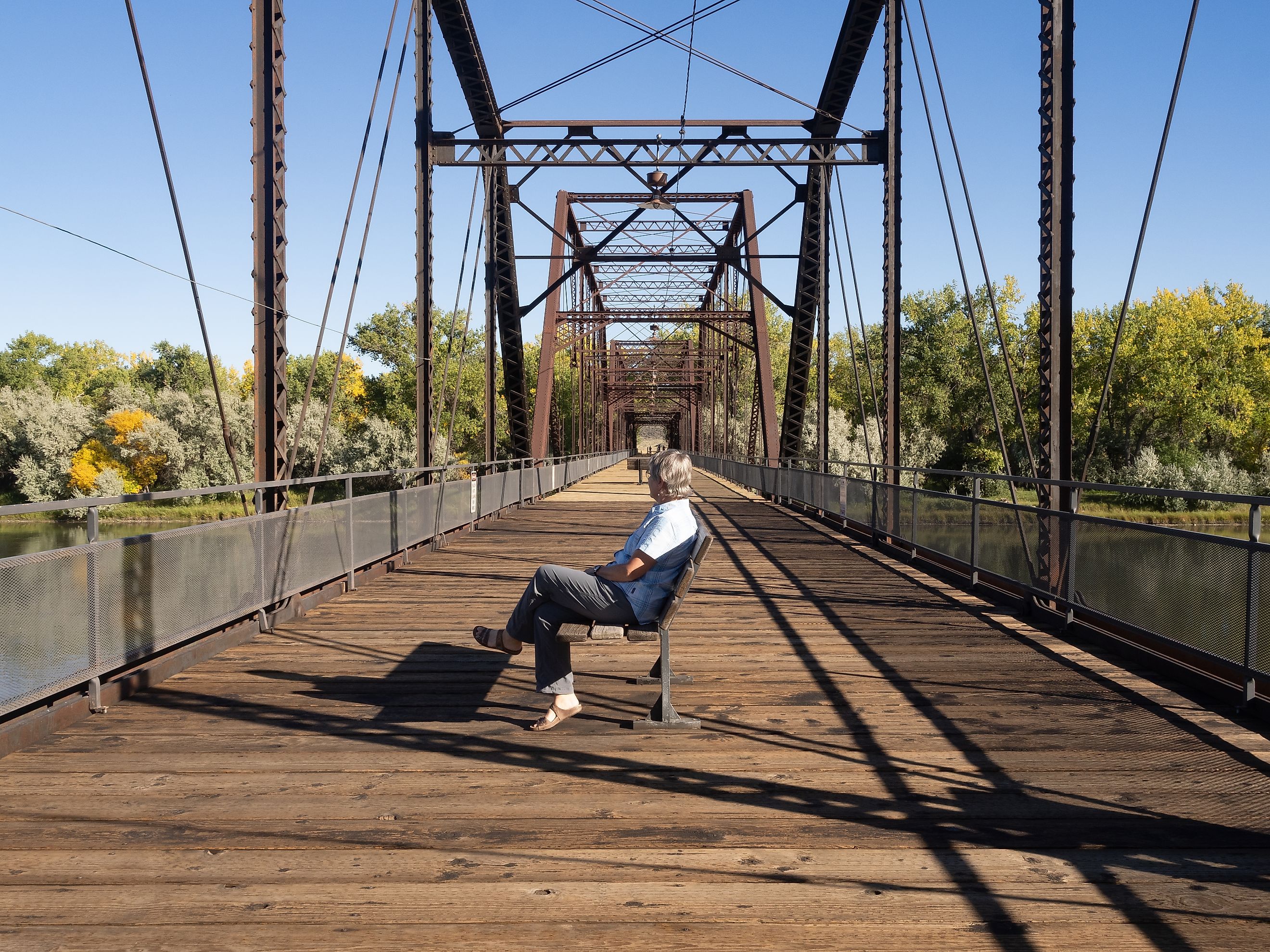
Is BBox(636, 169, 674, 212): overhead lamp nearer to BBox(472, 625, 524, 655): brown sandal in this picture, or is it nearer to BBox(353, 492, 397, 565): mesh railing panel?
BBox(353, 492, 397, 565): mesh railing panel

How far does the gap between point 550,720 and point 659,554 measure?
0.94 meters

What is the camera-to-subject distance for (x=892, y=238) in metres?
15.2

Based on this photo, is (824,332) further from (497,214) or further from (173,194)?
(173,194)

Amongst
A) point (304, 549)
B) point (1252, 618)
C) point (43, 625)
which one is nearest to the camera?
point (43, 625)

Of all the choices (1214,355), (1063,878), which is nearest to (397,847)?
(1063,878)

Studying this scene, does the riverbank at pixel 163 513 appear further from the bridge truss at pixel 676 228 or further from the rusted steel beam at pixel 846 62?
the rusted steel beam at pixel 846 62

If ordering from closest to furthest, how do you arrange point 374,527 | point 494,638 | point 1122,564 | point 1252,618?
1. point 1252,618
2. point 494,638
3. point 1122,564
4. point 374,527

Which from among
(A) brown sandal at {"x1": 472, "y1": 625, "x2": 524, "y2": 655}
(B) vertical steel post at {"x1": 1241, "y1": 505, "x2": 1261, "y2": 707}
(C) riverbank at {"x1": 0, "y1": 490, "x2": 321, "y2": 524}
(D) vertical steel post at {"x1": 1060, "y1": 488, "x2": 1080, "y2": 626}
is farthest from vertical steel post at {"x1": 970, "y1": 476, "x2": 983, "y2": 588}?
(C) riverbank at {"x1": 0, "y1": 490, "x2": 321, "y2": 524}

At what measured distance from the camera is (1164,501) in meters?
47.4

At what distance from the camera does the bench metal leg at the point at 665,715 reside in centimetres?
499

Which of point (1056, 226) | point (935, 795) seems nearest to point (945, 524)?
point (1056, 226)

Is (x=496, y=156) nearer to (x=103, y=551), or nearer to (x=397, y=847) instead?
(x=103, y=551)

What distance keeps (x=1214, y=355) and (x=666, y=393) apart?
4981cm

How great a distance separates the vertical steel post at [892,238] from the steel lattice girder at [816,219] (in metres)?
0.49
